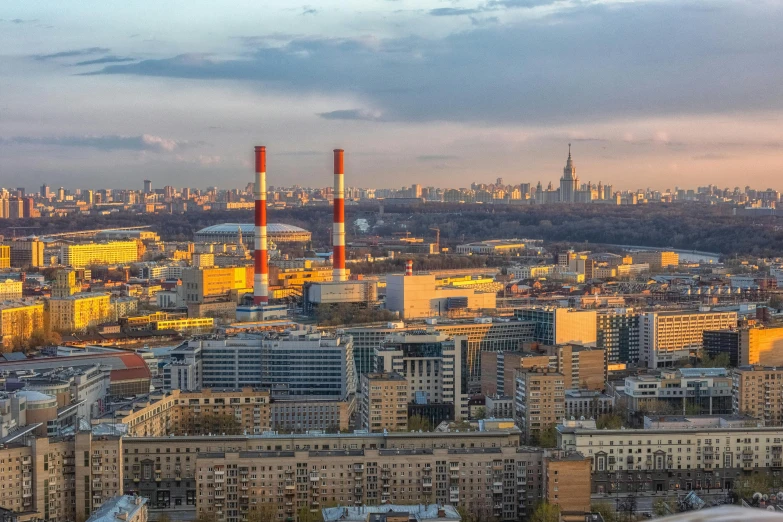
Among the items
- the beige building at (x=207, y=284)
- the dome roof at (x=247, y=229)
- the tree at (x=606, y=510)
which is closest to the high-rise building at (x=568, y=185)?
the dome roof at (x=247, y=229)

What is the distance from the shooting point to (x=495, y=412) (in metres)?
12.2

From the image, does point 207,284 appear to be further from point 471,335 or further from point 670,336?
point 670,336

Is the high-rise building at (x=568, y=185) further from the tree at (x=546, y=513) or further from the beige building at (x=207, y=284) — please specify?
the tree at (x=546, y=513)

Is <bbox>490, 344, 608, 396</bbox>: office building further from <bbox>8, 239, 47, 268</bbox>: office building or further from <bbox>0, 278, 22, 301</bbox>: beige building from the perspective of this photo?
<bbox>8, 239, 47, 268</bbox>: office building

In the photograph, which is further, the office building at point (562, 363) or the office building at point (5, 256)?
the office building at point (5, 256)

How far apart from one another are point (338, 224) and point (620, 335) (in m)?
5.89

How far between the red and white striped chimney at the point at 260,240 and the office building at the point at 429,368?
697 cm

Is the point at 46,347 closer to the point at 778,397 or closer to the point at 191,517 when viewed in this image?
the point at 191,517

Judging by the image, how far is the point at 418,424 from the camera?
11.6 metres

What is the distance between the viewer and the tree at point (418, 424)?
37.9 feet

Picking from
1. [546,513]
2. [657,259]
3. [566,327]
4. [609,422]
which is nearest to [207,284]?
[566,327]

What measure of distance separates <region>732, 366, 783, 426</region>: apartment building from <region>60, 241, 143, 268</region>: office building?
23.1m

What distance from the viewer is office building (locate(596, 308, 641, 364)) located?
1731cm

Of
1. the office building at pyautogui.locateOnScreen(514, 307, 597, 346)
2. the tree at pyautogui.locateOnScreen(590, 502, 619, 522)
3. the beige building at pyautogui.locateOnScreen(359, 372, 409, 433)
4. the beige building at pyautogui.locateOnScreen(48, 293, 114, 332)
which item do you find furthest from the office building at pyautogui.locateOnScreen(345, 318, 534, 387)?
the tree at pyautogui.locateOnScreen(590, 502, 619, 522)
